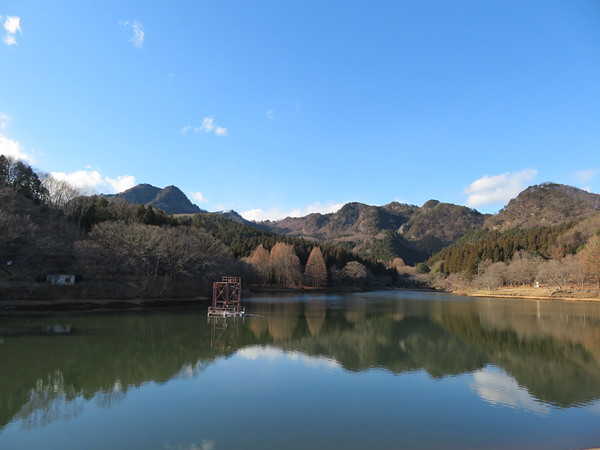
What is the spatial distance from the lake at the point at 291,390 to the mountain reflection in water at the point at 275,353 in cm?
10

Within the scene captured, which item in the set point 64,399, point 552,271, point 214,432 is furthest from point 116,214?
point 552,271

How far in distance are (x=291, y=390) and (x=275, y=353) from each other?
7021mm

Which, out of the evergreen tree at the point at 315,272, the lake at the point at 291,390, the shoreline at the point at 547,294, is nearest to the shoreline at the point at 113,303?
the shoreline at the point at 547,294

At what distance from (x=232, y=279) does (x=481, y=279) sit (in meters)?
79.2

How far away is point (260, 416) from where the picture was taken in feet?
36.1

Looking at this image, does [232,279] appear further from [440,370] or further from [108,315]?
[440,370]

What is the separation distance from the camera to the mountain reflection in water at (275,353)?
527 inches

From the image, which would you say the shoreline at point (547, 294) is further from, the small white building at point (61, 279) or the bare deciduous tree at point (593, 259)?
the small white building at point (61, 279)

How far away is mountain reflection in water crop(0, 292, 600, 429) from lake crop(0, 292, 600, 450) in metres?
0.10

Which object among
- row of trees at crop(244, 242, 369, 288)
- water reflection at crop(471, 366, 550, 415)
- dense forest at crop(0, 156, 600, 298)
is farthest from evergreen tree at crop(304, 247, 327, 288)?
water reflection at crop(471, 366, 550, 415)

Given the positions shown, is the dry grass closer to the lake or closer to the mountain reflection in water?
the mountain reflection in water

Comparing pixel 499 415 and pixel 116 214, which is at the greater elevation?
pixel 116 214

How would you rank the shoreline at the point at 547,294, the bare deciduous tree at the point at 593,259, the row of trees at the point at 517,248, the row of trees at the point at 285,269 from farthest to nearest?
1. the row of trees at the point at 517,248
2. the row of trees at the point at 285,269
3. the bare deciduous tree at the point at 593,259
4. the shoreline at the point at 547,294

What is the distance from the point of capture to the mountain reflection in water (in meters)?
13.4
